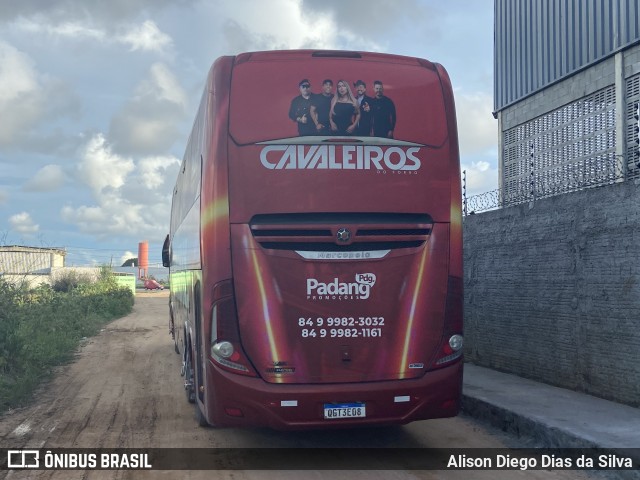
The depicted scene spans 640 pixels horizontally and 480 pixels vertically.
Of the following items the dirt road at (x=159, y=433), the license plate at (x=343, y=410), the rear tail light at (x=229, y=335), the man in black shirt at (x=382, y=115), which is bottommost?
the dirt road at (x=159, y=433)

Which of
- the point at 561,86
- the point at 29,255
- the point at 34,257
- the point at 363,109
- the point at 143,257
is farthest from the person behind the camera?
the point at 143,257

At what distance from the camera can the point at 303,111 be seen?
632 cm

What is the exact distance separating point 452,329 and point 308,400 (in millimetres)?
1627

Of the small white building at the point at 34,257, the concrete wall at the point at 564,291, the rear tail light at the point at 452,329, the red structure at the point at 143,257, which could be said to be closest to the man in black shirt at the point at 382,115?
the rear tail light at the point at 452,329

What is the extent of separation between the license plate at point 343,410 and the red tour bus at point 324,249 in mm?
10

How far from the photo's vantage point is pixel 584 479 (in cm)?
600

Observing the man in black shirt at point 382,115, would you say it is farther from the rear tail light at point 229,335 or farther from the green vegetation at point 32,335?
the green vegetation at point 32,335

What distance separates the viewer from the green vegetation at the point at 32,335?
1102 centimetres

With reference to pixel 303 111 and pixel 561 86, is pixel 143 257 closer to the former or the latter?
pixel 561 86

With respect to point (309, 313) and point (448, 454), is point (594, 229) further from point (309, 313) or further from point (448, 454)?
point (309, 313)

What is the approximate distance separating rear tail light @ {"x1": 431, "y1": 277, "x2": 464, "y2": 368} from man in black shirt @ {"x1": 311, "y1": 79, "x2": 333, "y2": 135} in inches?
77.6

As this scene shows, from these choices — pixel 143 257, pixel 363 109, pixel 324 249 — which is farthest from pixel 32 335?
pixel 143 257

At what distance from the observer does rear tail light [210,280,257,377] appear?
6.09 m

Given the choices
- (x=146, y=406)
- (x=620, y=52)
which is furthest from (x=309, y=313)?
(x=620, y=52)
